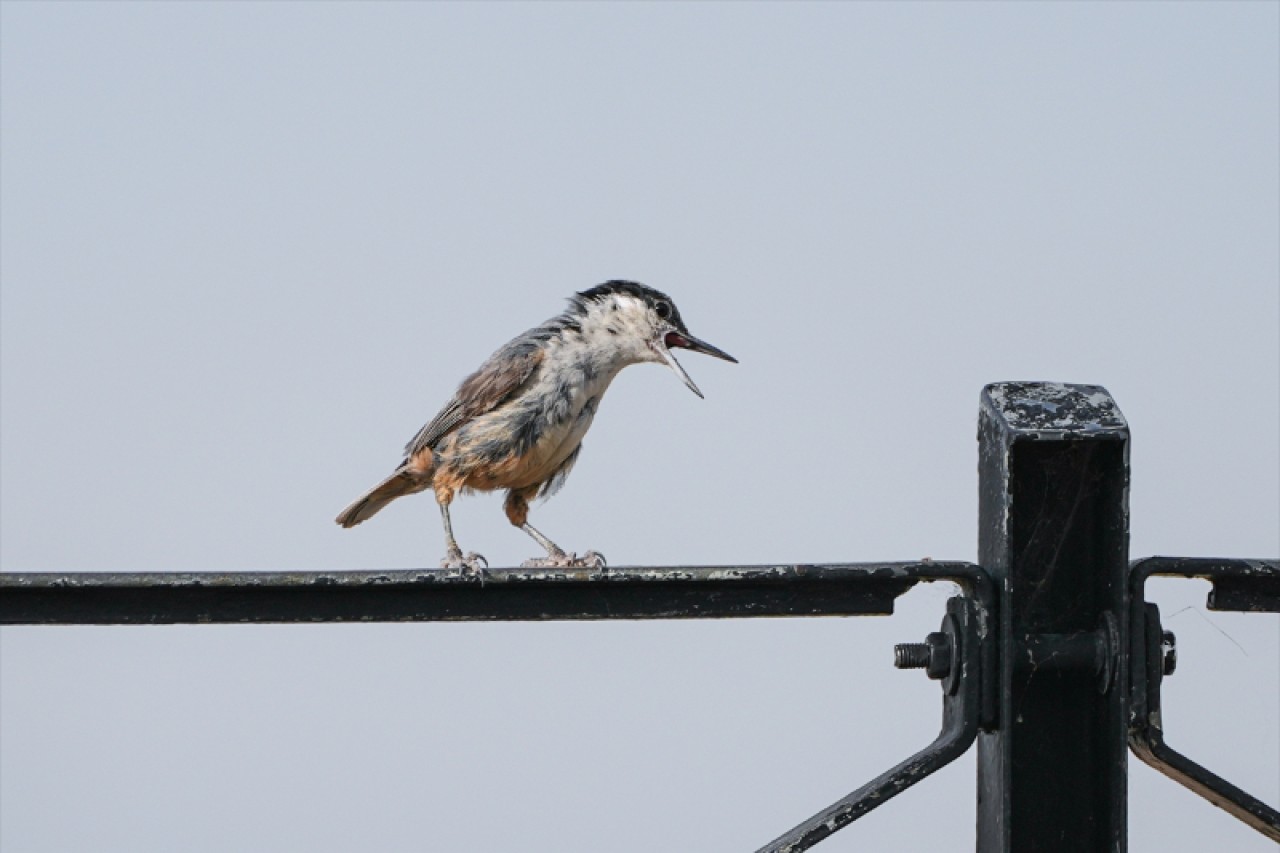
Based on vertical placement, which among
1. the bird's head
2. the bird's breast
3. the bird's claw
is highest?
the bird's head

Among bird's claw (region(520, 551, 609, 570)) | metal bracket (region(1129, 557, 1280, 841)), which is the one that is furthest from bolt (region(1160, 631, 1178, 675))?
bird's claw (region(520, 551, 609, 570))

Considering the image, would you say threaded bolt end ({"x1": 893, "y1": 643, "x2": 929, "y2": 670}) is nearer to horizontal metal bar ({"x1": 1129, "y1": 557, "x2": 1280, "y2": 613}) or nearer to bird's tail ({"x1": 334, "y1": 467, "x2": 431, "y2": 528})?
horizontal metal bar ({"x1": 1129, "y1": 557, "x2": 1280, "y2": 613})

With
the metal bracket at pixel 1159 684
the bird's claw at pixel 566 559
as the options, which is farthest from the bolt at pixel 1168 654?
the bird's claw at pixel 566 559

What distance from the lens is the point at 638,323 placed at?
6145 millimetres

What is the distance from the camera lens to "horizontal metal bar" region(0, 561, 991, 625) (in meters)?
2.26

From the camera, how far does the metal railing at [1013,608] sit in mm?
2301

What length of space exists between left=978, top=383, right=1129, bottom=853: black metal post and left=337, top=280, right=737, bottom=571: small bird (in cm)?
334

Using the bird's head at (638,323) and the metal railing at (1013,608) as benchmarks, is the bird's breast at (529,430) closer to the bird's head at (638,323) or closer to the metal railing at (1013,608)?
the bird's head at (638,323)

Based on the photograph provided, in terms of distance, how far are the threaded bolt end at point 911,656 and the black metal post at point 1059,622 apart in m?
0.11

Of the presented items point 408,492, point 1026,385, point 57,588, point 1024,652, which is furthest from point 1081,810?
point 408,492

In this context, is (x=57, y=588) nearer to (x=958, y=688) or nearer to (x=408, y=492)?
(x=958, y=688)

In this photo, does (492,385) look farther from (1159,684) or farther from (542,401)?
(1159,684)

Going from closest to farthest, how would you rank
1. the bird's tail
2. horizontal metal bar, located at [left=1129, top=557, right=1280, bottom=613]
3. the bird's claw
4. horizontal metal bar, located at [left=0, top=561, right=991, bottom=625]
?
horizontal metal bar, located at [left=0, top=561, right=991, bottom=625] < horizontal metal bar, located at [left=1129, top=557, right=1280, bottom=613] < the bird's claw < the bird's tail

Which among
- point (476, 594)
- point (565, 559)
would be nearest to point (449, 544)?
point (565, 559)
